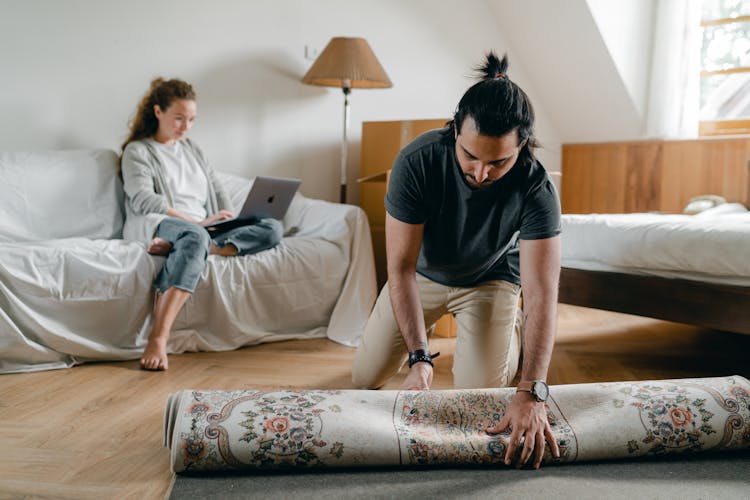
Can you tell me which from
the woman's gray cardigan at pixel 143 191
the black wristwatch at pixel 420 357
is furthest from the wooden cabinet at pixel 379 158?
the black wristwatch at pixel 420 357

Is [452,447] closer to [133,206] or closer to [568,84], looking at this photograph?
[133,206]

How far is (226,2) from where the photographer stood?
3.39m

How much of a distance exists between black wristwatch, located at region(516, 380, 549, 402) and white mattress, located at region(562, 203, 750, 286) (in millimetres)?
1010

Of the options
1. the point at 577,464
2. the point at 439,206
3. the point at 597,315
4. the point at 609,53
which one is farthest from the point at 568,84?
the point at 577,464

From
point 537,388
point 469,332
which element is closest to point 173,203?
point 469,332

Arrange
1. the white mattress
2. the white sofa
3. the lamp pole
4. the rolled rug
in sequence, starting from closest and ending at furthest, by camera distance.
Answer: the rolled rug < the white mattress < the white sofa < the lamp pole

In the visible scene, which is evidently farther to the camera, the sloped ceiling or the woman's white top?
the sloped ceiling

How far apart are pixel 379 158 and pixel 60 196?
148cm

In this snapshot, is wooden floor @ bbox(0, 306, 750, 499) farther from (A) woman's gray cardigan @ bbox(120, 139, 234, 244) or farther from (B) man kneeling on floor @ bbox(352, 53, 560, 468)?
(A) woman's gray cardigan @ bbox(120, 139, 234, 244)

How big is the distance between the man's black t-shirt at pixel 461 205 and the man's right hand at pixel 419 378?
33 cm

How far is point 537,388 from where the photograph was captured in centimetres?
136

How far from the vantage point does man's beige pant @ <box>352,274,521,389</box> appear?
1.83m

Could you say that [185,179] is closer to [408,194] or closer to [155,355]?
[155,355]

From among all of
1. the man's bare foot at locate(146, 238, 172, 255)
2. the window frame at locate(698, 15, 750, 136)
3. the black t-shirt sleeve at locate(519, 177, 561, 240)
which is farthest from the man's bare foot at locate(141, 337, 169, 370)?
the window frame at locate(698, 15, 750, 136)
